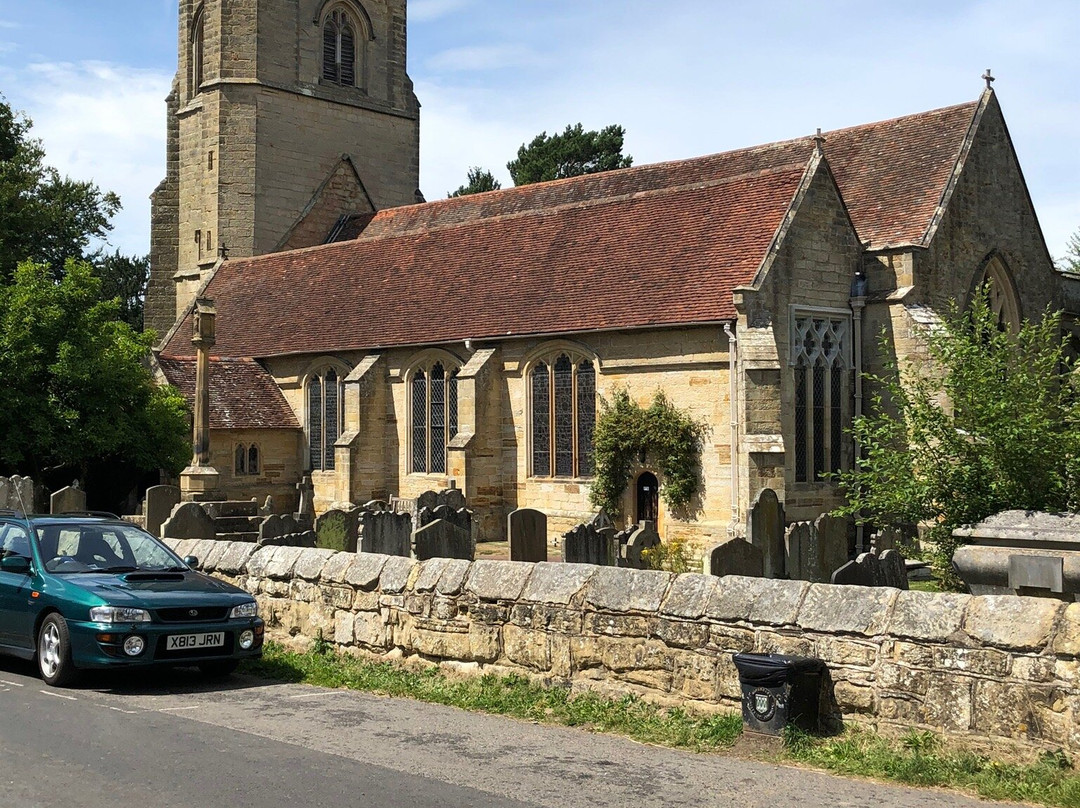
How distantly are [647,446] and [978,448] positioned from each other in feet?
34.9

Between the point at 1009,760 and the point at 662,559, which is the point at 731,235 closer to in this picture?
the point at 662,559

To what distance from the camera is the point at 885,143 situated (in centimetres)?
2780

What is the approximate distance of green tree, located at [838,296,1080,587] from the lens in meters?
12.9

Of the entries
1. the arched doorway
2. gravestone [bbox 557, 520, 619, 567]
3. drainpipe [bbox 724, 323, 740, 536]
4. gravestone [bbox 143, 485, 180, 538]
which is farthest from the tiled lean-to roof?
gravestone [bbox 143, 485, 180, 538]

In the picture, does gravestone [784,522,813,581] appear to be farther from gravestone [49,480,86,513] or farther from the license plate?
gravestone [49,480,86,513]

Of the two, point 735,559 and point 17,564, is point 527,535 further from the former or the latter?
point 17,564

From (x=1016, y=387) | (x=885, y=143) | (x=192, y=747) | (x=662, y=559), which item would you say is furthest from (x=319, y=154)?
(x=192, y=747)

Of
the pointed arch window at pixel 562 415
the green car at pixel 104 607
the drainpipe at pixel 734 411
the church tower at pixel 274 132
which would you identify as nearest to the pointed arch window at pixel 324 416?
the pointed arch window at pixel 562 415

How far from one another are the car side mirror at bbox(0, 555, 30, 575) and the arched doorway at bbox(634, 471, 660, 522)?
1508 centimetres

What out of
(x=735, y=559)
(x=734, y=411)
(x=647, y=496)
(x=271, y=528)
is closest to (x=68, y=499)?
(x=271, y=528)

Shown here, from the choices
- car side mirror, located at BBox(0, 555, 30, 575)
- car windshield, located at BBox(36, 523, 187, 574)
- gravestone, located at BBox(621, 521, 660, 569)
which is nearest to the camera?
car side mirror, located at BBox(0, 555, 30, 575)

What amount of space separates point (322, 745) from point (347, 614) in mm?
2894

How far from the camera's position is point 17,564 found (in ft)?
35.4

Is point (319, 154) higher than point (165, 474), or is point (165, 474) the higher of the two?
point (319, 154)
